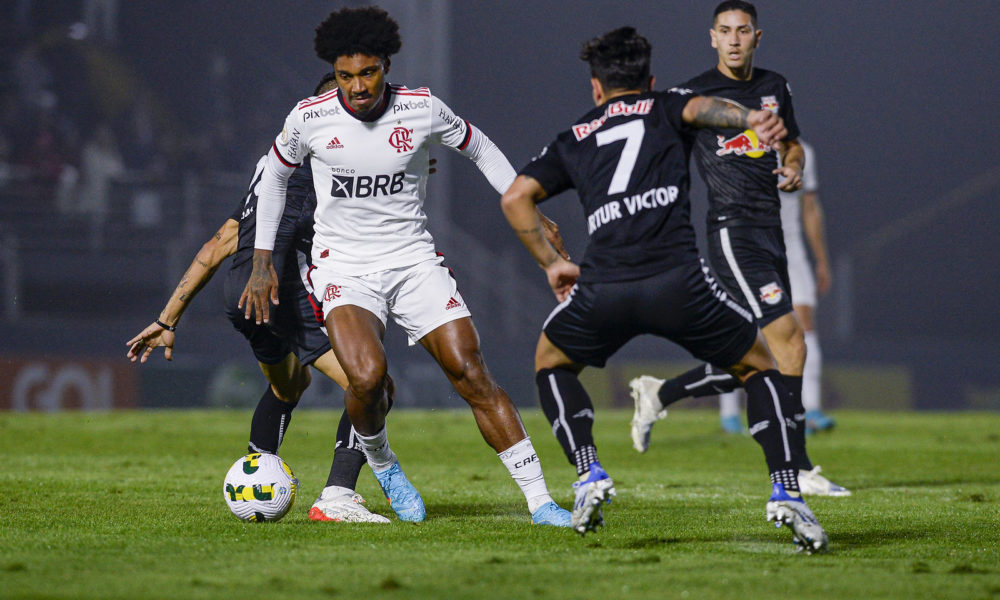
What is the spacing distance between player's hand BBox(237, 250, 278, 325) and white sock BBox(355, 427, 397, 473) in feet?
2.33

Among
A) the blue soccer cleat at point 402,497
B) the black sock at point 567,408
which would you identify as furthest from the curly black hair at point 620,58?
the blue soccer cleat at point 402,497

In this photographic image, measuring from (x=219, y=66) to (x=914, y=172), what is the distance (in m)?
15.8

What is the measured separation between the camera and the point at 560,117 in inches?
1051

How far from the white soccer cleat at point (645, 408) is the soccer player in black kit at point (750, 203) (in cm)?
99

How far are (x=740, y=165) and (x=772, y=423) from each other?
8.44ft

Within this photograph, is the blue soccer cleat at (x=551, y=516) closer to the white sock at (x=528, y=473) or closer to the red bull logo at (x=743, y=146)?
the white sock at (x=528, y=473)

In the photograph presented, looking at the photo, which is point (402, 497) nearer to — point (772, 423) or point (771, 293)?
point (772, 423)

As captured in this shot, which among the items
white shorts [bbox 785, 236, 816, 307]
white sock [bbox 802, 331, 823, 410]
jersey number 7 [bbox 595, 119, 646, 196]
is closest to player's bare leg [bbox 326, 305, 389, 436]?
jersey number 7 [bbox 595, 119, 646, 196]

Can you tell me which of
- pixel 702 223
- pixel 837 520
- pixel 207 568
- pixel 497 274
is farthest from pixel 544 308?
pixel 207 568

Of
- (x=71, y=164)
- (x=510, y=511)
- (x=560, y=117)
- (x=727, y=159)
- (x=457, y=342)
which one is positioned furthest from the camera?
(x=560, y=117)

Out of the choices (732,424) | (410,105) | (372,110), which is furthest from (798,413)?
(732,424)

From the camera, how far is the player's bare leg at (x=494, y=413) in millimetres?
4961

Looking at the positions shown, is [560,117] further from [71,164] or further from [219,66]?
[71,164]

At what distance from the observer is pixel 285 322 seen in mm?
5605
